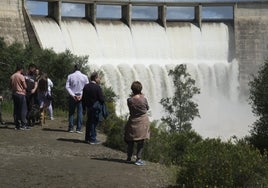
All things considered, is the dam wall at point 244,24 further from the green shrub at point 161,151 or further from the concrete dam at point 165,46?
the green shrub at point 161,151

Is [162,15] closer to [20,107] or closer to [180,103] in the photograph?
[180,103]

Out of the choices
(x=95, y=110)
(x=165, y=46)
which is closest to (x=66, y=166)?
(x=95, y=110)

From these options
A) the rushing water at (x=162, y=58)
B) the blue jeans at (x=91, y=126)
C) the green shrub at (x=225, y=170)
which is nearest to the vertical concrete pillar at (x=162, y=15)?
the rushing water at (x=162, y=58)

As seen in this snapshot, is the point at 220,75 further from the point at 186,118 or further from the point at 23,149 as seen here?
the point at 23,149

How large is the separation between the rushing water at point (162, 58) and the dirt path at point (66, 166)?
27.3 meters

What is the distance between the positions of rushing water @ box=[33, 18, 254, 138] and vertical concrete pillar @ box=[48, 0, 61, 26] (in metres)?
0.47

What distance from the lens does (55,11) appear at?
140 feet

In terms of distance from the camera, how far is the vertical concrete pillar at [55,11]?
42.4m

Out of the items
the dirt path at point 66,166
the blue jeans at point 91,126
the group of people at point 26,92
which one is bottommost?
the dirt path at point 66,166

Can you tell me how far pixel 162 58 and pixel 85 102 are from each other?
36340mm

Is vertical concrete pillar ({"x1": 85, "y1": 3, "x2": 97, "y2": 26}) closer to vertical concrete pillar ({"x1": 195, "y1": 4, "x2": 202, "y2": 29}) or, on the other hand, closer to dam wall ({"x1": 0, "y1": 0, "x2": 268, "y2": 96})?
dam wall ({"x1": 0, "y1": 0, "x2": 268, "y2": 96})

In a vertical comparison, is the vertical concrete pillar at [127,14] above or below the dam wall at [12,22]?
above

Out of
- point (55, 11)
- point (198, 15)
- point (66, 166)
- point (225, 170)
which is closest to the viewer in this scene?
point (225, 170)

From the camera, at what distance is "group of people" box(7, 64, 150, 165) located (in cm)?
1137
